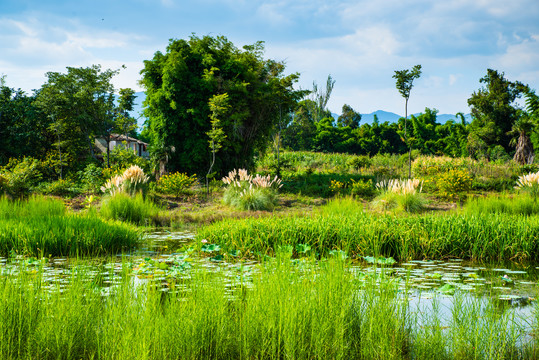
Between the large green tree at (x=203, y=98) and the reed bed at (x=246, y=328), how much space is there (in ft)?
45.3

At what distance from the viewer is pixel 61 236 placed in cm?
621

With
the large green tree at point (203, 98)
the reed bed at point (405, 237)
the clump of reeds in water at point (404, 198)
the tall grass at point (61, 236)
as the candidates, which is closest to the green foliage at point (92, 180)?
the large green tree at point (203, 98)

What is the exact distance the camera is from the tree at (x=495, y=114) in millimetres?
29219

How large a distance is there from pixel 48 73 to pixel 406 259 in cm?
2172

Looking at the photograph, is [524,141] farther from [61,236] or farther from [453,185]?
[61,236]

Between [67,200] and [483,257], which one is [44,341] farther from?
[67,200]

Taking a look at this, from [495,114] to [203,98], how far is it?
22.2m

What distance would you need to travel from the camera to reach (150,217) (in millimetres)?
9898

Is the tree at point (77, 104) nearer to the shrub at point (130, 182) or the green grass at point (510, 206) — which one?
the shrub at point (130, 182)

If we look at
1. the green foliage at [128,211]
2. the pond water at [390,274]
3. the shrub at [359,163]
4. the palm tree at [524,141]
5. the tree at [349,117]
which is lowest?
the pond water at [390,274]

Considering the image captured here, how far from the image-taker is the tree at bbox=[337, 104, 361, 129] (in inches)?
1918

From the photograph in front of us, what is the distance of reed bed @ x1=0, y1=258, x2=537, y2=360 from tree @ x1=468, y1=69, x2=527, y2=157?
2943 centimetres

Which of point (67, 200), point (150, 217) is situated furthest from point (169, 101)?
point (150, 217)

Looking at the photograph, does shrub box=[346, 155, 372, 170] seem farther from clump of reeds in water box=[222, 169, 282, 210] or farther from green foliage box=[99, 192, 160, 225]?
green foliage box=[99, 192, 160, 225]
